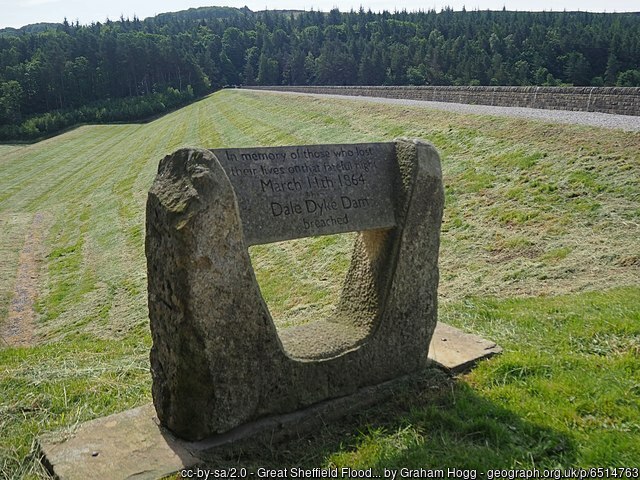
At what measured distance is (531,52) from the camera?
8994 centimetres

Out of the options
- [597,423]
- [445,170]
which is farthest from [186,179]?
[445,170]

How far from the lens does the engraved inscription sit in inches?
175

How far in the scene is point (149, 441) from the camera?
4340mm

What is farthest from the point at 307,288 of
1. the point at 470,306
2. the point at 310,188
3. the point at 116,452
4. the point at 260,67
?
the point at 260,67

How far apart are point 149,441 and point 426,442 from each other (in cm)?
198

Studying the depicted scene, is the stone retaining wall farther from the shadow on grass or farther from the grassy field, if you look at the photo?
the shadow on grass

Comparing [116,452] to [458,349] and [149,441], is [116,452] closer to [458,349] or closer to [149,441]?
[149,441]

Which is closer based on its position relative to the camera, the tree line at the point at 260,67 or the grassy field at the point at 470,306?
the grassy field at the point at 470,306

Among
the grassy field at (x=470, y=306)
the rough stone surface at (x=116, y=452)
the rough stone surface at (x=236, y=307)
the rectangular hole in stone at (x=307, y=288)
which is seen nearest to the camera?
the rough stone surface at (x=116, y=452)

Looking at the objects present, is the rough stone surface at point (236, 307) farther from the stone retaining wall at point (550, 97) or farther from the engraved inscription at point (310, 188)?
the stone retaining wall at point (550, 97)

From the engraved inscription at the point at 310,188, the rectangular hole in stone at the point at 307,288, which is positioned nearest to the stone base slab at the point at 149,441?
the rectangular hole in stone at the point at 307,288

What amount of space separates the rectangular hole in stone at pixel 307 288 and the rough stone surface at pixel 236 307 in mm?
77

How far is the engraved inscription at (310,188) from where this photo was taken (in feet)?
14.5

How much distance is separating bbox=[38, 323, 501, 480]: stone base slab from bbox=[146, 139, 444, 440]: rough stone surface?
0.27 ft
